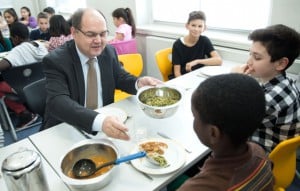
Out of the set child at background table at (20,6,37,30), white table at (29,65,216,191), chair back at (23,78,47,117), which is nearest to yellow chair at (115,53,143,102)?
chair back at (23,78,47,117)

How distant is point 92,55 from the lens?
4.74 feet

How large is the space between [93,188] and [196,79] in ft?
4.12

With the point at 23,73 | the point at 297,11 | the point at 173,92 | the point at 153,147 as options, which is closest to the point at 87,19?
the point at 173,92

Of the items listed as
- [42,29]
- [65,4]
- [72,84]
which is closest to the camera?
[72,84]

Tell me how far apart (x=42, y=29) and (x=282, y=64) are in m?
3.56

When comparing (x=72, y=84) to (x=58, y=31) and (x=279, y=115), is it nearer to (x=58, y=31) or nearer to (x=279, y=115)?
(x=279, y=115)

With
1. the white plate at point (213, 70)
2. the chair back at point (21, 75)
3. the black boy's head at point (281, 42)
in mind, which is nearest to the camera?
the black boy's head at point (281, 42)

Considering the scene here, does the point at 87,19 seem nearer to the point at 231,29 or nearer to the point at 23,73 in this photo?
the point at 23,73

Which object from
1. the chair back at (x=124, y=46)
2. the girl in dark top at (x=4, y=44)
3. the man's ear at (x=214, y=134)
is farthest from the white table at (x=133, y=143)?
the girl in dark top at (x=4, y=44)

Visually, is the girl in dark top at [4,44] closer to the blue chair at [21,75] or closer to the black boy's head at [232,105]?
the blue chair at [21,75]

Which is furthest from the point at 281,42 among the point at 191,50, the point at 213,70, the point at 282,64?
the point at 191,50

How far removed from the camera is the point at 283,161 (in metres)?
1.10

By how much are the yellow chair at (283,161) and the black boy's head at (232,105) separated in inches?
15.6

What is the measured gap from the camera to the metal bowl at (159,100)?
1.15 m
